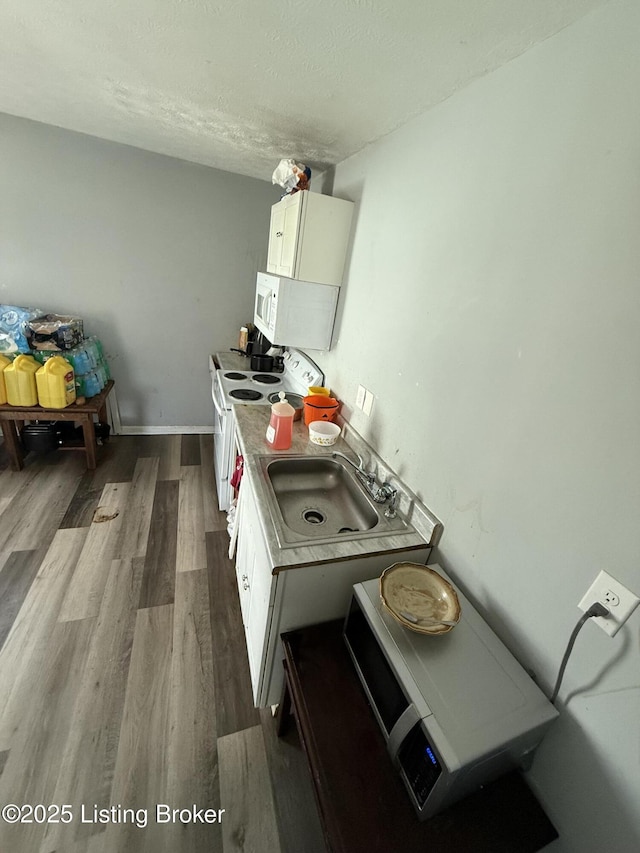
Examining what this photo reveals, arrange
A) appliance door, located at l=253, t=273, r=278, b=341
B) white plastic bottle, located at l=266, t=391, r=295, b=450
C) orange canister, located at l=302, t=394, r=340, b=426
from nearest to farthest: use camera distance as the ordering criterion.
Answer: white plastic bottle, located at l=266, t=391, r=295, b=450 < orange canister, located at l=302, t=394, r=340, b=426 < appliance door, located at l=253, t=273, r=278, b=341

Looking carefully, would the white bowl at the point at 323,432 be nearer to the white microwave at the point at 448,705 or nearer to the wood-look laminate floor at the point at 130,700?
the white microwave at the point at 448,705

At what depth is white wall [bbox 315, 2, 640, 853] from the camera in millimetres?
660

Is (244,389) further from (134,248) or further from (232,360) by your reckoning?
(134,248)

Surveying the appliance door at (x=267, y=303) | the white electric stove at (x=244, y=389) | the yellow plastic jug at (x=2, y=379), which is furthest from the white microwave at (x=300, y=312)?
the yellow plastic jug at (x=2, y=379)

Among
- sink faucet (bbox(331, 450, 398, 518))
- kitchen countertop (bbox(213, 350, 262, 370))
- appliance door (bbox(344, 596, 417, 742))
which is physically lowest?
appliance door (bbox(344, 596, 417, 742))

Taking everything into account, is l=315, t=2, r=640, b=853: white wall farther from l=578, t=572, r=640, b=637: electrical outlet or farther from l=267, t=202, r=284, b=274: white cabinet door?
l=267, t=202, r=284, b=274: white cabinet door

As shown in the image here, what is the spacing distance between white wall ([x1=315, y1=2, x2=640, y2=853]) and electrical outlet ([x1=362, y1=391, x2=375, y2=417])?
0.37 meters

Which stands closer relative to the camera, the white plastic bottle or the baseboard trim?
the white plastic bottle

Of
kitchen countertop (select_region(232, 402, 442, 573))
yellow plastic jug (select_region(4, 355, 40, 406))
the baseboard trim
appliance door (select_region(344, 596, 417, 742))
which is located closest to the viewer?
appliance door (select_region(344, 596, 417, 742))

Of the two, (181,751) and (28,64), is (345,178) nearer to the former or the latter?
(28,64)

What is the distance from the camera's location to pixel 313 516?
141cm

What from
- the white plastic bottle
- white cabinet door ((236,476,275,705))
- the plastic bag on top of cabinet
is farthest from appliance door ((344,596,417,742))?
the plastic bag on top of cabinet

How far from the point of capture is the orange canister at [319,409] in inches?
71.5

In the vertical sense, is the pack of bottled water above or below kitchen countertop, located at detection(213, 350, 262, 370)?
below
